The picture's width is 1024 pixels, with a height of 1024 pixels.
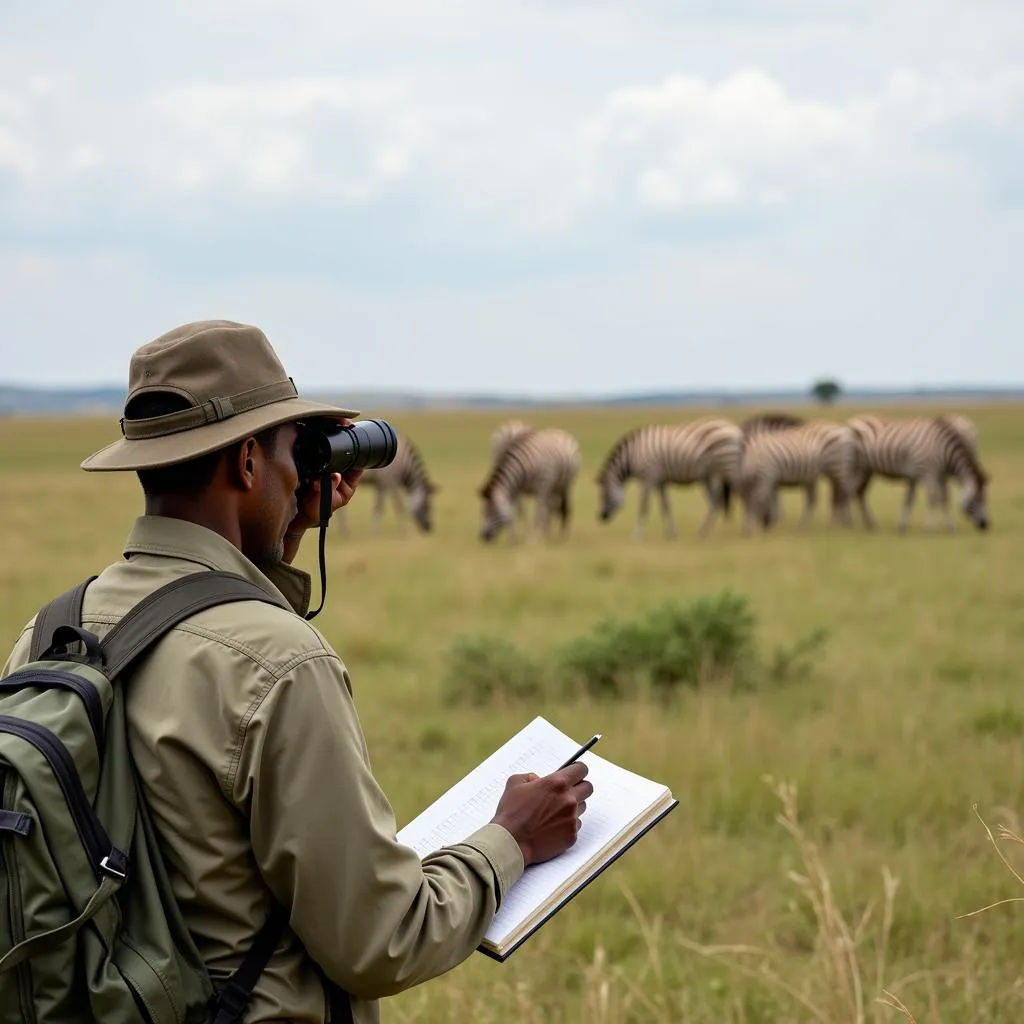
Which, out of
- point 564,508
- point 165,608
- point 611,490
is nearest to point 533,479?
point 564,508

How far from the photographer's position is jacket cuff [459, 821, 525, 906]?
2035 millimetres

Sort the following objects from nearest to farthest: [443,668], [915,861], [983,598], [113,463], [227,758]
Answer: [227,758]
[113,463]
[915,861]
[443,668]
[983,598]

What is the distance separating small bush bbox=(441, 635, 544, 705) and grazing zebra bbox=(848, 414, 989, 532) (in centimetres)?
1367

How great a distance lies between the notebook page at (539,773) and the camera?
83.2 inches

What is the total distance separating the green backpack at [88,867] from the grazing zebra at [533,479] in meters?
17.9

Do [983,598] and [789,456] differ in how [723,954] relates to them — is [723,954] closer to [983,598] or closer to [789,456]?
[983,598]

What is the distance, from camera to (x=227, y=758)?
5.87ft

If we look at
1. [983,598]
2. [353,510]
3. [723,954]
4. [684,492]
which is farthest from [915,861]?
[684,492]

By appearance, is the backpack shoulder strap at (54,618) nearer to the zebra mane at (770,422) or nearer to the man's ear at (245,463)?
the man's ear at (245,463)

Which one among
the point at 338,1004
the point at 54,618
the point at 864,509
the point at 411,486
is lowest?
the point at 864,509

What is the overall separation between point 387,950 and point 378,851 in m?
0.14

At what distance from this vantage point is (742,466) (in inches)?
845

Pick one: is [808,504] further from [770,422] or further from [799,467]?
[770,422]

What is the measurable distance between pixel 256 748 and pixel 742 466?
20.1 meters
